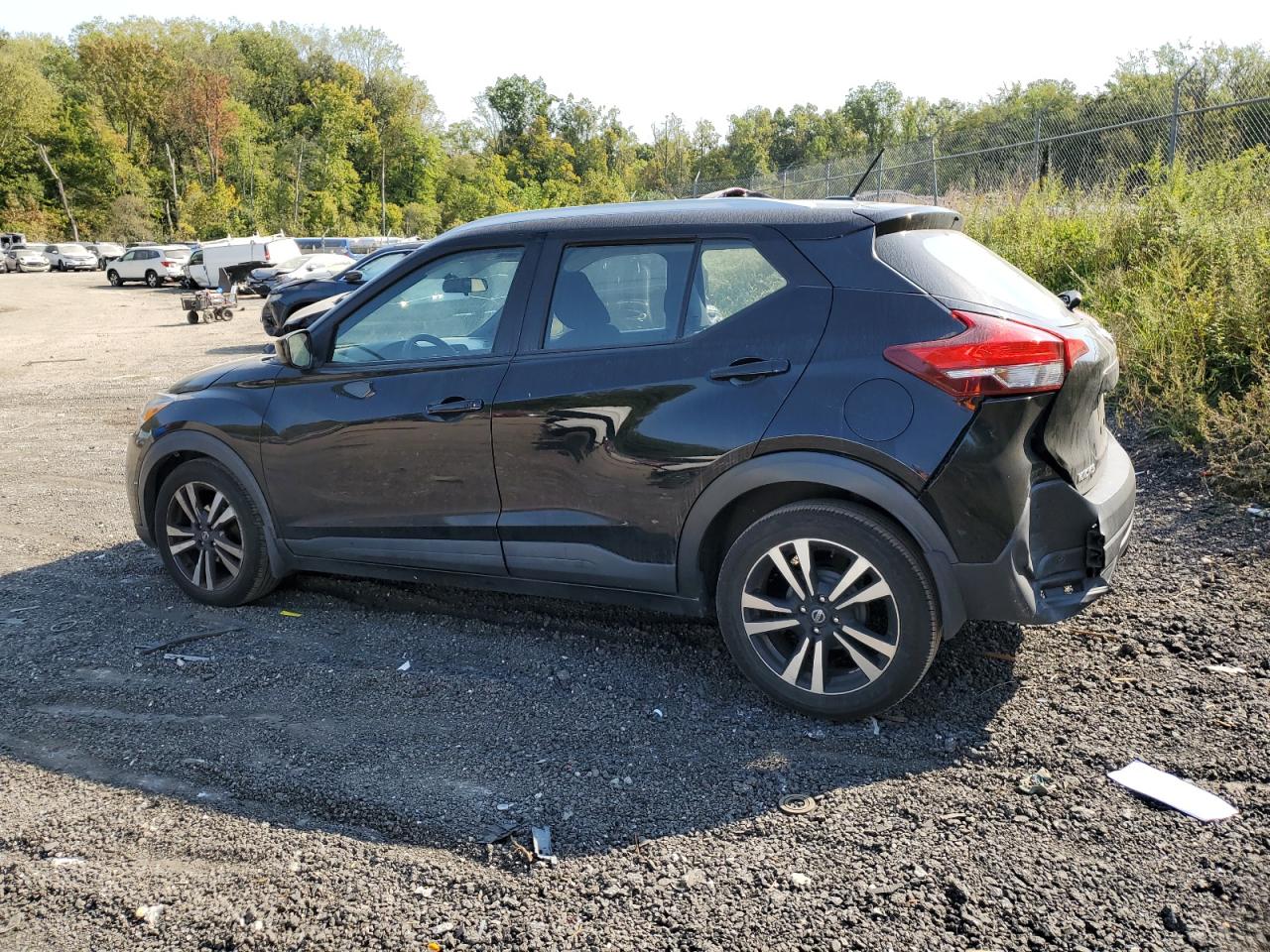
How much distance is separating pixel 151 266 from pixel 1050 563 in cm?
4672

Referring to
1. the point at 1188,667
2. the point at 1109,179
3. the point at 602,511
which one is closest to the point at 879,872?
the point at 602,511

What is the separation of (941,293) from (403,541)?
2.48 m

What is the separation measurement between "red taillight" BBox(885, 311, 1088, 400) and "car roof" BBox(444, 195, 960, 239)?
58cm

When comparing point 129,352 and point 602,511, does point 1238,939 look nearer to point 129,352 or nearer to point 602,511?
point 602,511

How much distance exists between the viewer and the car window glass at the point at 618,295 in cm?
394

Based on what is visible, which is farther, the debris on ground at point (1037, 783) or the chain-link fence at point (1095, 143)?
the chain-link fence at point (1095, 143)

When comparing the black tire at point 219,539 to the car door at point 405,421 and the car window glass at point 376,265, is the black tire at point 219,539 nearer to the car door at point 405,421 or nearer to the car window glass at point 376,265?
the car door at point 405,421

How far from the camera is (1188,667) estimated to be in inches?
160

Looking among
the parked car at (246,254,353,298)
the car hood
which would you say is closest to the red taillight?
the car hood

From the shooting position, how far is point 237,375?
5.02 metres

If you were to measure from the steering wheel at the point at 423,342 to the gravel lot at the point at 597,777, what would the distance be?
4.18ft

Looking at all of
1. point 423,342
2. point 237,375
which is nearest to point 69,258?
point 237,375

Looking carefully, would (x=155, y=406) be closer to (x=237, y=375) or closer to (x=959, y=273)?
(x=237, y=375)

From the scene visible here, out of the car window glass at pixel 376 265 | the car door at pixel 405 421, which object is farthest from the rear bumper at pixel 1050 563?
the car window glass at pixel 376 265
